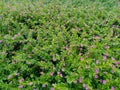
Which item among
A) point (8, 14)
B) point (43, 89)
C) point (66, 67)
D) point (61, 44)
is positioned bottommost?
point (43, 89)

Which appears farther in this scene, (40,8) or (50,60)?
(40,8)

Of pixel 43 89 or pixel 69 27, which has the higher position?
pixel 69 27

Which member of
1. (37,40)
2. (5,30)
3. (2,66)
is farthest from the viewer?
(5,30)

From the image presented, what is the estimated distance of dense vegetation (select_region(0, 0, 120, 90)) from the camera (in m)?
2.43

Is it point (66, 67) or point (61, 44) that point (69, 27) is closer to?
point (61, 44)

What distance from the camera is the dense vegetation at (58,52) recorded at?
2432 millimetres

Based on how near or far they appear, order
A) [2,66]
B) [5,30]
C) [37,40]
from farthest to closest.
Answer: [5,30] < [37,40] < [2,66]

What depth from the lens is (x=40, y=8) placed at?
3.93 meters

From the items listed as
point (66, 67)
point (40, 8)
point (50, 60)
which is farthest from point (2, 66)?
point (40, 8)

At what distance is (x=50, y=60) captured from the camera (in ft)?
8.93

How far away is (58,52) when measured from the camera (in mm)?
2832

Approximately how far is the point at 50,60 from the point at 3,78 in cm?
59

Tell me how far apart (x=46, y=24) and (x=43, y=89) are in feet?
3.76

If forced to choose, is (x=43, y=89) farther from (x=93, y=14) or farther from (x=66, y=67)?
(x=93, y=14)
